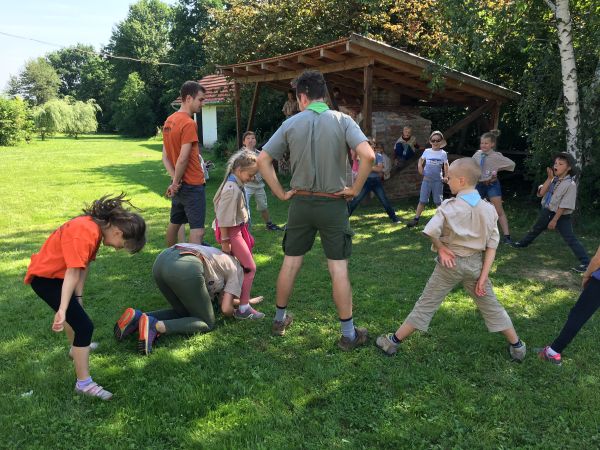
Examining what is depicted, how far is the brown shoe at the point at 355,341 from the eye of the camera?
11.7 ft

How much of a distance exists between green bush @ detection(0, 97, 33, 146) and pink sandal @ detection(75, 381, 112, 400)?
32378 mm

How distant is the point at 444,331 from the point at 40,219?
747 centimetres

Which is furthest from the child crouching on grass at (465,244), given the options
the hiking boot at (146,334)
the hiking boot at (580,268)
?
the hiking boot at (580,268)

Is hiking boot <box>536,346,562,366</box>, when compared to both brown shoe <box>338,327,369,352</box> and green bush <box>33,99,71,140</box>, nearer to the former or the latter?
brown shoe <box>338,327,369,352</box>

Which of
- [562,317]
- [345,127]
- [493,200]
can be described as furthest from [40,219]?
[562,317]

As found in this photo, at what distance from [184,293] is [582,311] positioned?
2.92 meters

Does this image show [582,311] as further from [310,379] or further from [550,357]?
[310,379]

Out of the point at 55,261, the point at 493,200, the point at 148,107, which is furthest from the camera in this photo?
the point at 148,107

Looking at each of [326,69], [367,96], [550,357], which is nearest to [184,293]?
[550,357]

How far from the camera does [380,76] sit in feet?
32.4

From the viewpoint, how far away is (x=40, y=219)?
328 inches

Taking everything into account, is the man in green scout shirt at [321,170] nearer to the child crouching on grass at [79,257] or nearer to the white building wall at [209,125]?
the child crouching on grass at [79,257]

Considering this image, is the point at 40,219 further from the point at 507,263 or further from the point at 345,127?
the point at 507,263

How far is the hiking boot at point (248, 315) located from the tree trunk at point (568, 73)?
6.02m
